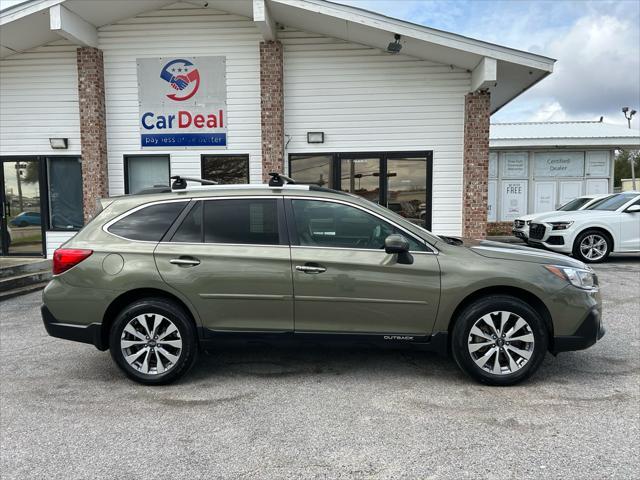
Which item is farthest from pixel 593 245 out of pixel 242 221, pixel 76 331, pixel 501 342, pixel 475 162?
pixel 76 331

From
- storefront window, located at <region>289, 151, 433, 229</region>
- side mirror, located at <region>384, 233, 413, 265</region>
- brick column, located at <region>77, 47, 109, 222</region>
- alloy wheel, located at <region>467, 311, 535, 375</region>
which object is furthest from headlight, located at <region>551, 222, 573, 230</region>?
brick column, located at <region>77, 47, 109, 222</region>

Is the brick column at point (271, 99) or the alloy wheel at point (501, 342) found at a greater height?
the brick column at point (271, 99)

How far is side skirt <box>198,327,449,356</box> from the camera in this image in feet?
13.0

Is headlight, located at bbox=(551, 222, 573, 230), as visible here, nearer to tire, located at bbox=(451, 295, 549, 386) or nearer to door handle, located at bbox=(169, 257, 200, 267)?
tire, located at bbox=(451, 295, 549, 386)

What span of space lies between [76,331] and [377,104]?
312 inches

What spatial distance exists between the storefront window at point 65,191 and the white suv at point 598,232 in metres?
10.6

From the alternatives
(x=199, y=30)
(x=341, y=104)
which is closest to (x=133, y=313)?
(x=341, y=104)

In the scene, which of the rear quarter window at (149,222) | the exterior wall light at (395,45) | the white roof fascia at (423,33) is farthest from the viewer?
the exterior wall light at (395,45)

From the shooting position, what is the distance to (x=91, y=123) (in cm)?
1020

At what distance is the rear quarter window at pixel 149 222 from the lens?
4.13 m

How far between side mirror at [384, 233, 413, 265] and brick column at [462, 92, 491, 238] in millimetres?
6696

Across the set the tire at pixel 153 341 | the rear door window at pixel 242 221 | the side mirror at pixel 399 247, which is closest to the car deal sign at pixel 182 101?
the rear door window at pixel 242 221

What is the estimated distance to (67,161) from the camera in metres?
10.7

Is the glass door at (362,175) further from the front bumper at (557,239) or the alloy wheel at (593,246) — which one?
the alloy wheel at (593,246)
